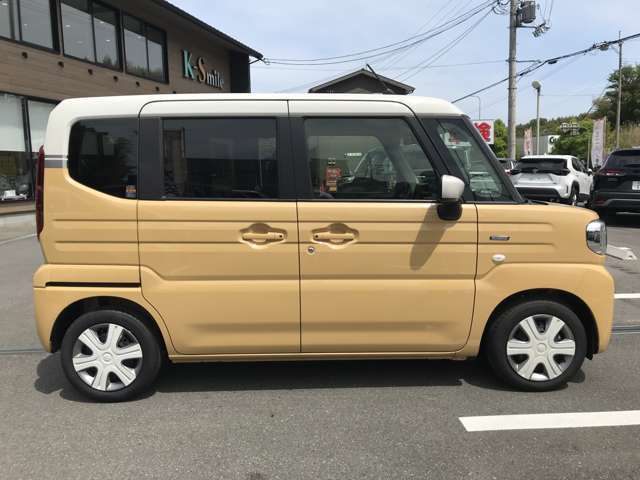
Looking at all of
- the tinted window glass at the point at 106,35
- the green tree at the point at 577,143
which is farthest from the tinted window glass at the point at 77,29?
the green tree at the point at 577,143

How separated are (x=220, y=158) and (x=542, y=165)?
13.8m

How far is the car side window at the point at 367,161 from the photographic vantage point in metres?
3.51

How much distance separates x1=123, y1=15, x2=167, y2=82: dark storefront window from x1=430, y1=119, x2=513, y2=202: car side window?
1604cm

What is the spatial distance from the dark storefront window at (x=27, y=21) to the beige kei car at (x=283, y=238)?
11.5 metres

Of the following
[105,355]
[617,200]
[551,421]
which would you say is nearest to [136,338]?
[105,355]

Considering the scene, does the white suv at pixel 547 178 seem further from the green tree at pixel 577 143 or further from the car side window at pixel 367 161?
the green tree at pixel 577 143

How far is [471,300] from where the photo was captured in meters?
3.54

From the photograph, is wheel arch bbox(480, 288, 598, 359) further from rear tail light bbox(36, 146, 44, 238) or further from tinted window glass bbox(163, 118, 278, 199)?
rear tail light bbox(36, 146, 44, 238)

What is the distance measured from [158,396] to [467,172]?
2607 millimetres

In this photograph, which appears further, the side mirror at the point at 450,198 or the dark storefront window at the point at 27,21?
the dark storefront window at the point at 27,21

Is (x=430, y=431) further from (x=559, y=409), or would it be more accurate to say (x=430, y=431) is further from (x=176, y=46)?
(x=176, y=46)

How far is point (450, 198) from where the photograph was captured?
3.28 m

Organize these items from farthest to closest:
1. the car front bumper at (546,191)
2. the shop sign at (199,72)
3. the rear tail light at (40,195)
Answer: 1. the shop sign at (199,72)
2. the car front bumper at (546,191)
3. the rear tail light at (40,195)

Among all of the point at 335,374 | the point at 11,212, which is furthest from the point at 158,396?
the point at 11,212
